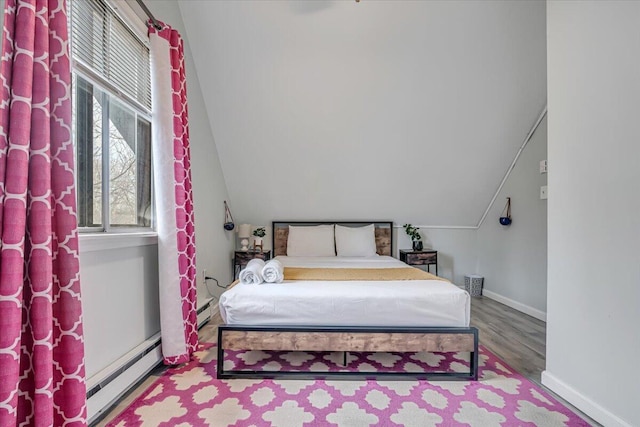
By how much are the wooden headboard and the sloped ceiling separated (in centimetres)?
11

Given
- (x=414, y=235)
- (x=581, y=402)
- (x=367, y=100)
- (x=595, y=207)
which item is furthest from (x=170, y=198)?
(x=414, y=235)

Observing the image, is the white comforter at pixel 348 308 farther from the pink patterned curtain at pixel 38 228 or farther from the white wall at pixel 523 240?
the white wall at pixel 523 240

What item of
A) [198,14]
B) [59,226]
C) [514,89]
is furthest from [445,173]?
[59,226]

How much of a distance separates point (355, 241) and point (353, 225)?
0.37 metres

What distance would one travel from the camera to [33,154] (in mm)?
1037

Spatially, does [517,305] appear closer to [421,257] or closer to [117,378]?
[421,257]

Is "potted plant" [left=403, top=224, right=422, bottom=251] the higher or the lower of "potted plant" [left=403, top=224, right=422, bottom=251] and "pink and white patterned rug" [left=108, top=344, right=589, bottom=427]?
the higher

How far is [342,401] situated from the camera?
1.67m

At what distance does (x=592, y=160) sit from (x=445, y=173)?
2144 mm

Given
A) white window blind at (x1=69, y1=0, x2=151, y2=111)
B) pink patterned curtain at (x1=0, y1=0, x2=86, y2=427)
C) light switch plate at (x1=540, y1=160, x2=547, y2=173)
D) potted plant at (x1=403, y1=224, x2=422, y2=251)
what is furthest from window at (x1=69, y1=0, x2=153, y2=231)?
light switch plate at (x1=540, y1=160, x2=547, y2=173)

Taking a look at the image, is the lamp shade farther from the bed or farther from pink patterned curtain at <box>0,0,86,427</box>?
pink patterned curtain at <box>0,0,86,427</box>

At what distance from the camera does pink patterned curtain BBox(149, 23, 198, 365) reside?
6.59 ft

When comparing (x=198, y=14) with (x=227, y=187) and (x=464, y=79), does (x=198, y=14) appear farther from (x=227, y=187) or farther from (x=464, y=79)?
(x=464, y=79)

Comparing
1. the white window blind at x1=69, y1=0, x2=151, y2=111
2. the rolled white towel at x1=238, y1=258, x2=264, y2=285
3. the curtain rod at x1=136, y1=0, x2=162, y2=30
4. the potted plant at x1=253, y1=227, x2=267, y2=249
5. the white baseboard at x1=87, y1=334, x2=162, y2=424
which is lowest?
the white baseboard at x1=87, y1=334, x2=162, y2=424
